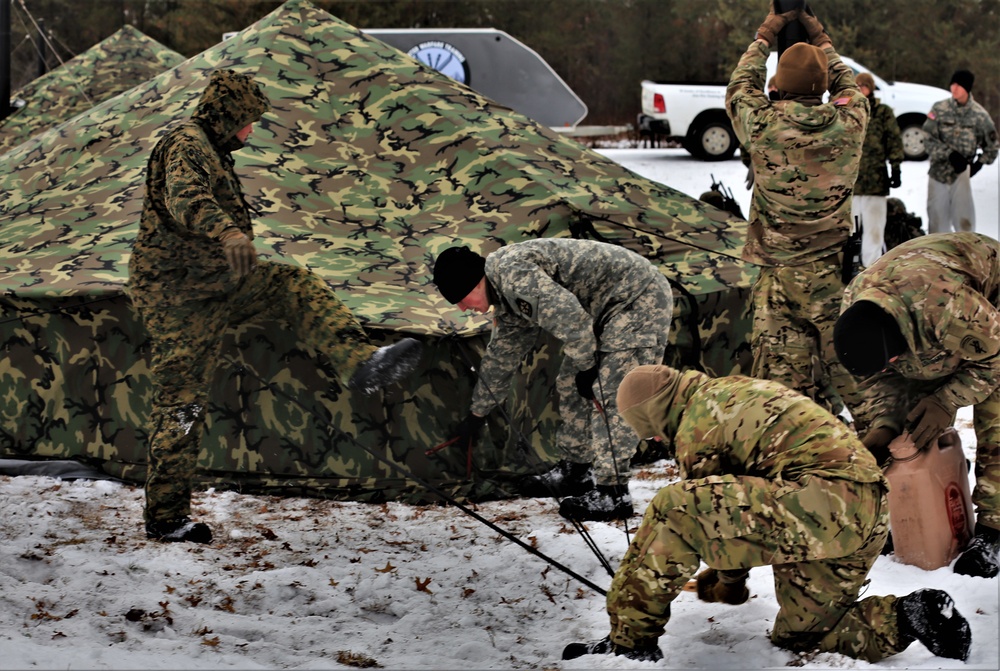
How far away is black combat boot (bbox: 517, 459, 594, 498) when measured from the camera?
5180 millimetres

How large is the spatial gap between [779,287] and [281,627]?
8.10 feet

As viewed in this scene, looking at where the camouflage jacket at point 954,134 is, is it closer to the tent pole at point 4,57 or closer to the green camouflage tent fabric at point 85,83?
the green camouflage tent fabric at point 85,83

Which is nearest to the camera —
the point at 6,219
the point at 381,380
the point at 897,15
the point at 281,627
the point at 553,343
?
the point at 281,627

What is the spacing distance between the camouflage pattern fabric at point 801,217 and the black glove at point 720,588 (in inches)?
49.0

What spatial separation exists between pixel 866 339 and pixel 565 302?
122 centimetres

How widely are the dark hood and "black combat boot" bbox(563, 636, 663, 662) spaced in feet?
8.18


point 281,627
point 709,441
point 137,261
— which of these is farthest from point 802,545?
point 137,261

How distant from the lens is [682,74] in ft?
74.5

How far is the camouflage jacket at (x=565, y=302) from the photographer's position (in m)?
4.56

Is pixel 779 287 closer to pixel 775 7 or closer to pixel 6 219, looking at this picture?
pixel 775 7

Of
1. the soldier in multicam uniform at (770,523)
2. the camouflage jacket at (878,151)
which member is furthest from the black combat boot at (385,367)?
the camouflage jacket at (878,151)

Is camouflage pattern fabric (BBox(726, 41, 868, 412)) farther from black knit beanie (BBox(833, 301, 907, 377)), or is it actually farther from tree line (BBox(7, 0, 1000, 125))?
tree line (BBox(7, 0, 1000, 125))

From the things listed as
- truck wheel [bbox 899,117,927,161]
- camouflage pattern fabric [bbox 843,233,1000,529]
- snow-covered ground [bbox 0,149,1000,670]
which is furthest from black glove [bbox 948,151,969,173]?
camouflage pattern fabric [bbox 843,233,1000,529]

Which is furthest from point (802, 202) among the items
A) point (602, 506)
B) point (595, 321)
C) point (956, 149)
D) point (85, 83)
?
point (85, 83)
